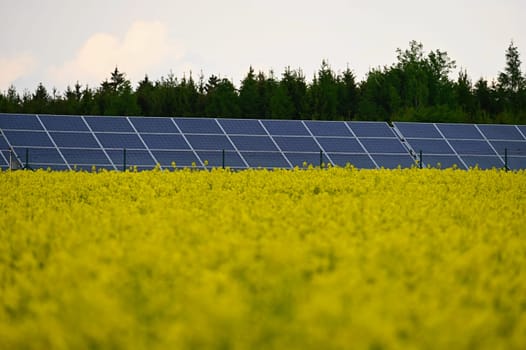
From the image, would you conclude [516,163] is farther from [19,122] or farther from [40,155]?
[19,122]

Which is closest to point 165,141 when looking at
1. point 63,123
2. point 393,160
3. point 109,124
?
point 109,124

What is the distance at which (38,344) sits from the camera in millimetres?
4051

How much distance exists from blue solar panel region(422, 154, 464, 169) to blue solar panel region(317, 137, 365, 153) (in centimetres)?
218

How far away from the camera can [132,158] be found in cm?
2914

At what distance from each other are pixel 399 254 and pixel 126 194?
9.32 metres

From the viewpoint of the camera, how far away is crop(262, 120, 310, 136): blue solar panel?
1249 inches

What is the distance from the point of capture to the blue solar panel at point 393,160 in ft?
97.9

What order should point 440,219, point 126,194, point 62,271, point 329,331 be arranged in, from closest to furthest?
point 329,331 < point 62,271 < point 440,219 < point 126,194

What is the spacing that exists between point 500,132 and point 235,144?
10291mm

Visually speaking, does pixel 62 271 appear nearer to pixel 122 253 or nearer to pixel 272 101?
pixel 122 253

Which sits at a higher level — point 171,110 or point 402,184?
point 171,110

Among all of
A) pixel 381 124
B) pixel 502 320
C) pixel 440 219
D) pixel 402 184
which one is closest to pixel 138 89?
pixel 381 124

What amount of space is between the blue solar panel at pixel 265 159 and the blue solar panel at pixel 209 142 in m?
0.86

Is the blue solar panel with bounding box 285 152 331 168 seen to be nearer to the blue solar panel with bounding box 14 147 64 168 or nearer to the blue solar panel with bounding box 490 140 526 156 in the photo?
the blue solar panel with bounding box 490 140 526 156
